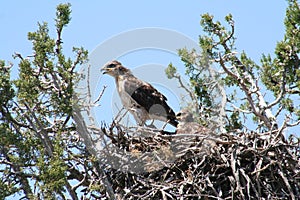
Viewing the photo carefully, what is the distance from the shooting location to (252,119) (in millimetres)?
11000

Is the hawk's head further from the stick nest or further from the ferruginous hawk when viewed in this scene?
the stick nest

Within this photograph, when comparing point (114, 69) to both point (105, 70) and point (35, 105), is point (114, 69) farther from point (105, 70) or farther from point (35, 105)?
point (35, 105)

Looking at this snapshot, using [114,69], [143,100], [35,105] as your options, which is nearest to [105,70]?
[114,69]

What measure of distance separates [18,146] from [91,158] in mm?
1014

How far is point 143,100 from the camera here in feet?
39.8

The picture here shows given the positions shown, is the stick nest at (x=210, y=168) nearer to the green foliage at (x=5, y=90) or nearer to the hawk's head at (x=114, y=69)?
the green foliage at (x=5, y=90)

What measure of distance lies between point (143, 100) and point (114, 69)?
3.07ft

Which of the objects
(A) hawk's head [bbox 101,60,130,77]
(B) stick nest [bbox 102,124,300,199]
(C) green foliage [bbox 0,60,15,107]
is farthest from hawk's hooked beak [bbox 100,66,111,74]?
(C) green foliage [bbox 0,60,15,107]

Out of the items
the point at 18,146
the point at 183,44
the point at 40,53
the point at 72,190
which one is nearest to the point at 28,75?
the point at 40,53

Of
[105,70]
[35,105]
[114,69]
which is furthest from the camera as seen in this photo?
[114,69]

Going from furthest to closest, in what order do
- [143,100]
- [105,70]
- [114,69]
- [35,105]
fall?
[114,69] → [105,70] → [143,100] → [35,105]

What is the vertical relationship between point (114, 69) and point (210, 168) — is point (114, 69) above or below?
above

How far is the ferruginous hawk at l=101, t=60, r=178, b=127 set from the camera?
12047mm

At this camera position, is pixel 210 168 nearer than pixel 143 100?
Yes
